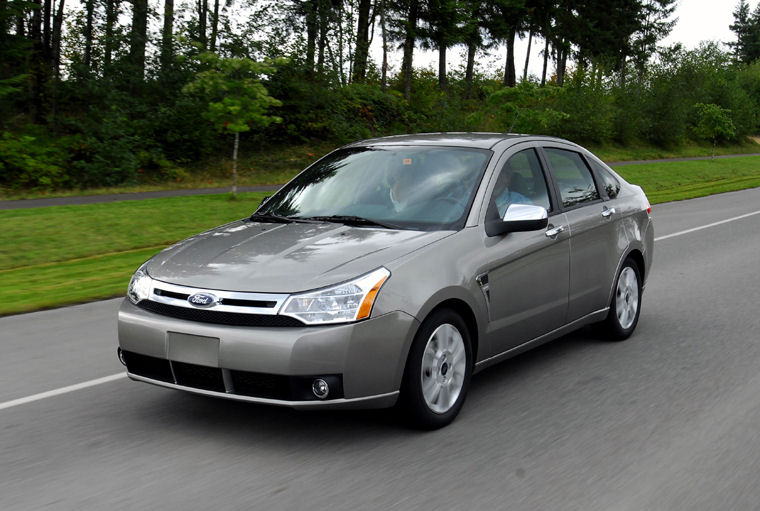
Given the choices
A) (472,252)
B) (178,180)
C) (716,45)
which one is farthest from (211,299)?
(716,45)

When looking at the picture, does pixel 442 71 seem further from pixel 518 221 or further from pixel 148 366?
pixel 148 366

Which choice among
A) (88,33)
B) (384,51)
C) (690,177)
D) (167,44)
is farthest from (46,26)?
(690,177)

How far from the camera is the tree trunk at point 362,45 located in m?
35.7

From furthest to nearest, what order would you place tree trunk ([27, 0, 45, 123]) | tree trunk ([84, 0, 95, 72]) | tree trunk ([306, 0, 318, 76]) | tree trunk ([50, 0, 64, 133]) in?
tree trunk ([306, 0, 318, 76])
tree trunk ([84, 0, 95, 72])
tree trunk ([27, 0, 45, 123])
tree trunk ([50, 0, 64, 133])

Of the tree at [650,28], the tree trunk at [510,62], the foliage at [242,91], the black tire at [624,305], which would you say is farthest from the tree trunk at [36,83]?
the tree at [650,28]

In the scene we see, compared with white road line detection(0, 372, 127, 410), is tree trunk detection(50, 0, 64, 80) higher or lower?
higher

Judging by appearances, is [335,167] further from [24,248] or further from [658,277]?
[24,248]

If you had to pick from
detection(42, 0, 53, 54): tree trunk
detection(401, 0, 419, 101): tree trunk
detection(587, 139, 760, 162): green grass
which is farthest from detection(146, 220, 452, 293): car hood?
detection(587, 139, 760, 162): green grass

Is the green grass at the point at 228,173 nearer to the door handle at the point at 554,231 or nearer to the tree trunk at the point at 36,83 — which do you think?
the tree trunk at the point at 36,83

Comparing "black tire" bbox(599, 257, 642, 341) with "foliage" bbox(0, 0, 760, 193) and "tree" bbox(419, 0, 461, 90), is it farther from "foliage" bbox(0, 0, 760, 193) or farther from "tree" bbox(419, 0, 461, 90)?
"tree" bbox(419, 0, 461, 90)

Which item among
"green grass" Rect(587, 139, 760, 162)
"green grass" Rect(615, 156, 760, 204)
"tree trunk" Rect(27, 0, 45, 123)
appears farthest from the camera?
"green grass" Rect(587, 139, 760, 162)

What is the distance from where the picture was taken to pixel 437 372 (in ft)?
15.5

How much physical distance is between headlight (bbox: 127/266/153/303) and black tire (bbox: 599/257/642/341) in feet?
12.0

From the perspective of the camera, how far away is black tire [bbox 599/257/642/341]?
679cm
